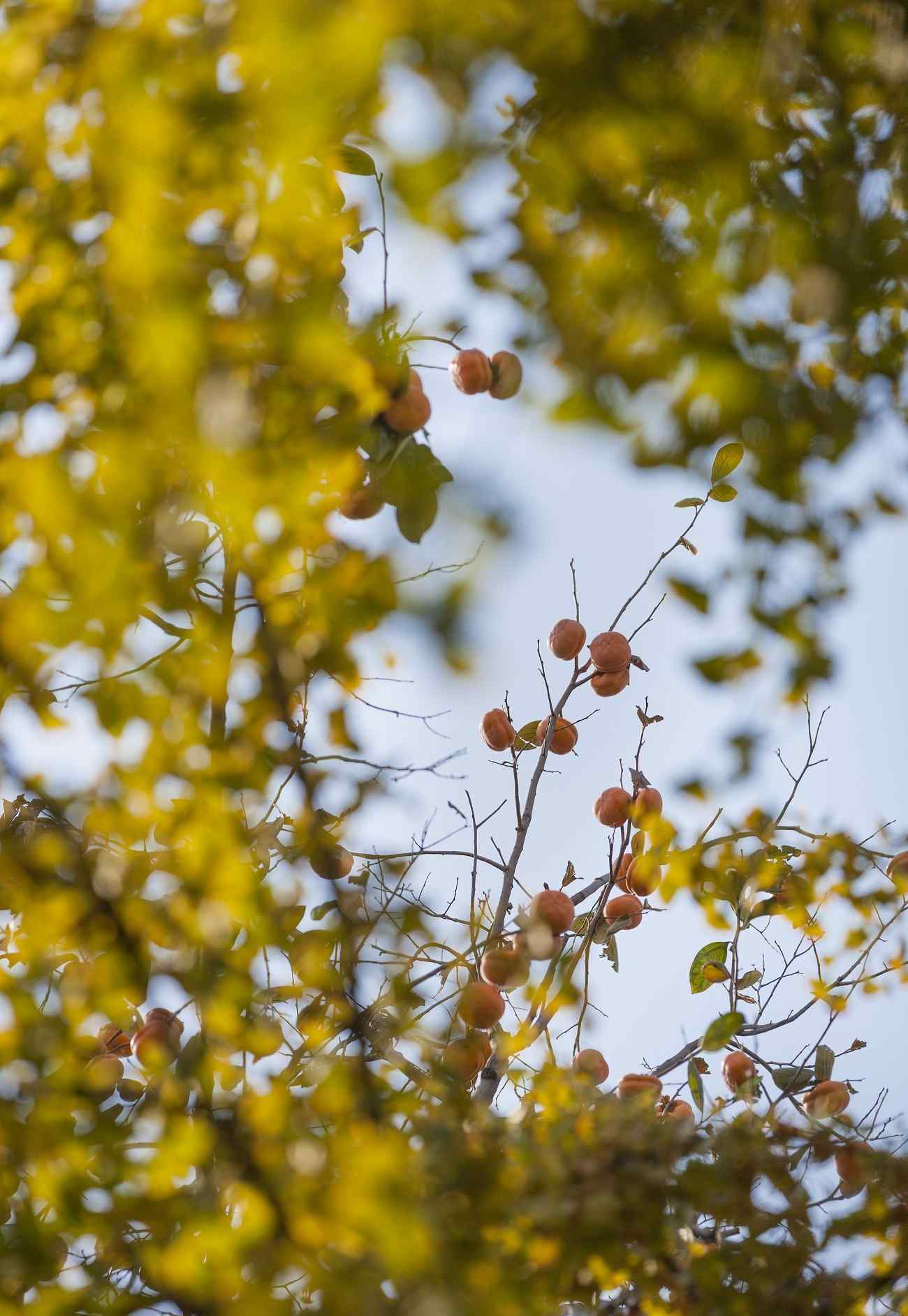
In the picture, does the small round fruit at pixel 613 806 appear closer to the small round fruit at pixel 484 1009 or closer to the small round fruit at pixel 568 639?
the small round fruit at pixel 568 639

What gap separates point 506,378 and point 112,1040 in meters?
1.79

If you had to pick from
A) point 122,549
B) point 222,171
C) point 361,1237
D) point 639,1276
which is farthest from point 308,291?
point 639,1276

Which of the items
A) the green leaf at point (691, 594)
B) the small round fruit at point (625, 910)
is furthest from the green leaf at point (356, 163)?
the small round fruit at point (625, 910)

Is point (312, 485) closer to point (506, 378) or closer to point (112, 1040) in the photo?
point (506, 378)

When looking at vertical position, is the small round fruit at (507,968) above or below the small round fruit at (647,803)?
below

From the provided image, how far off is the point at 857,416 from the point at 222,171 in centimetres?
82

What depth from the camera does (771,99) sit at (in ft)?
3.75

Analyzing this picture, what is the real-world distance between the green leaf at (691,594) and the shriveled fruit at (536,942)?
1.94 feet

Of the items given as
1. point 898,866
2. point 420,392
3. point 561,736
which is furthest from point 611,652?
point 420,392

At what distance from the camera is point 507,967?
159cm

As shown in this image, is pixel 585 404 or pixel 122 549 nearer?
pixel 122 549

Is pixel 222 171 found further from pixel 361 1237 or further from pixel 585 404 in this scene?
pixel 361 1237

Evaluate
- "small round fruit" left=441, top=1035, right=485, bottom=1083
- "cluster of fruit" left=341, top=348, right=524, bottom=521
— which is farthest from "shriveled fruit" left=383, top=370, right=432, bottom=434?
"small round fruit" left=441, top=1035, right=485, bottom=1083

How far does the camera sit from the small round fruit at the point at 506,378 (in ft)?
6.99
